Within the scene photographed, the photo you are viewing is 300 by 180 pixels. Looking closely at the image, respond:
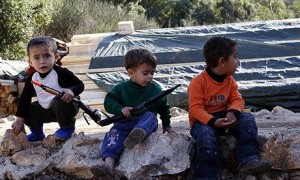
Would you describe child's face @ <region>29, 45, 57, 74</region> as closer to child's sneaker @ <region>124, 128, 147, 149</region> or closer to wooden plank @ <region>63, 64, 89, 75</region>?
child's sneaker @ <region>124, 128, 147, 149</region>

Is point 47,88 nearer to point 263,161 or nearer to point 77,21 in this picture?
point 263,161

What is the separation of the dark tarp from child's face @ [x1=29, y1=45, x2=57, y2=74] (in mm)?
5221

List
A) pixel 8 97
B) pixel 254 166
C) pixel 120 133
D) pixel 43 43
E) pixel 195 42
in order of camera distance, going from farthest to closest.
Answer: pixel 195 42, pixel 8 97, pixel 43 43, pixel 120 133, pixel 254 166

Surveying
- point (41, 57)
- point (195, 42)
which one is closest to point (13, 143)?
point (41, 57)

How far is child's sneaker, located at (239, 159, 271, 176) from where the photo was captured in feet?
11.9

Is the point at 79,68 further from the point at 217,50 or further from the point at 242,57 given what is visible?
the point at 217,50

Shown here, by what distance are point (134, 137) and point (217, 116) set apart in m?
0.58

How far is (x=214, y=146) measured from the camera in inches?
146

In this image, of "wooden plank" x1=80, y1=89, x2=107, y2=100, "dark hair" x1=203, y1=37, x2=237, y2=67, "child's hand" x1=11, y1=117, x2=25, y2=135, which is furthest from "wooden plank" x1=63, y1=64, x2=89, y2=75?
"dark hair" x1=203, y1=37, x2=237, y2=67

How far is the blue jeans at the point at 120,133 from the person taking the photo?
3944mm

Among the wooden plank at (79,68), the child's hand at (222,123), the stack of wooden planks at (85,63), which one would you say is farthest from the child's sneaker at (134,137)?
the wooden plank at (79,68)

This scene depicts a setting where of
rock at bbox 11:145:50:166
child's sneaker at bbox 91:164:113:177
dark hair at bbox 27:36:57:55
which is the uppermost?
dark hair at bbox 27:36:57:55

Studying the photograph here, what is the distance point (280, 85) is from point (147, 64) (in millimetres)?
5721

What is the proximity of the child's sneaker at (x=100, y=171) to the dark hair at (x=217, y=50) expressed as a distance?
3.14 feet
